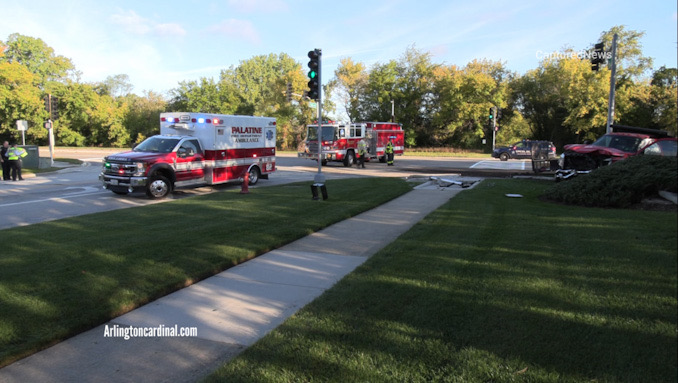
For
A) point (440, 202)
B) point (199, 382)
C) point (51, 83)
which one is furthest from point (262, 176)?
point (51, 83)

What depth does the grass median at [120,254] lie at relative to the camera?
167 inches

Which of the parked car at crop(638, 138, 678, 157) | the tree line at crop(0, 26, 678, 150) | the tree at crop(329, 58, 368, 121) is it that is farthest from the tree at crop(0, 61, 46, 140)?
the parked car at crop(638, 138, 678, 157)

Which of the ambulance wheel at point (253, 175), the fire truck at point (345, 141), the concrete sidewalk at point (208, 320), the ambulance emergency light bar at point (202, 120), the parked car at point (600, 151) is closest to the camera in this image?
the concrete sidewalk at point (208, 320)

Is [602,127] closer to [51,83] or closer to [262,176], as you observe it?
[262,176]

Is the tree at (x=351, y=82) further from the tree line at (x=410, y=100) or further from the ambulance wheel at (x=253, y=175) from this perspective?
the ambulance wheel at (x=253, y=175)

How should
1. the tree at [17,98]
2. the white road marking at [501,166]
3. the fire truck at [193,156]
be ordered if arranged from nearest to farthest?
the fire truck at [193,156], the white road marking at [501,166], the tree at [17,98]

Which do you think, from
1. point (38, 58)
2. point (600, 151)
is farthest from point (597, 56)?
point (38, 58)

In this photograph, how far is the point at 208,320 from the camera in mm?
4355

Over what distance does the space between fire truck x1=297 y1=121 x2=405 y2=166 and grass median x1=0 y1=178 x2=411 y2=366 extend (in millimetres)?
17001

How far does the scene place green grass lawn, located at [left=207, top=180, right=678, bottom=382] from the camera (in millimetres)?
3061

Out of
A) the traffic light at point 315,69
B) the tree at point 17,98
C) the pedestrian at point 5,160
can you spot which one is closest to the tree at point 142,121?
the tree at point 17,98

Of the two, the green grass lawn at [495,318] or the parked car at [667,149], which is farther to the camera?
the green grass lawn at [495,318]

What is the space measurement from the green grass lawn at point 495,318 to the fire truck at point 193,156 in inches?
383

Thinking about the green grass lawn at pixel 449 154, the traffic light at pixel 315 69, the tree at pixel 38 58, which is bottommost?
the green grass lawn at pixel 449 154
